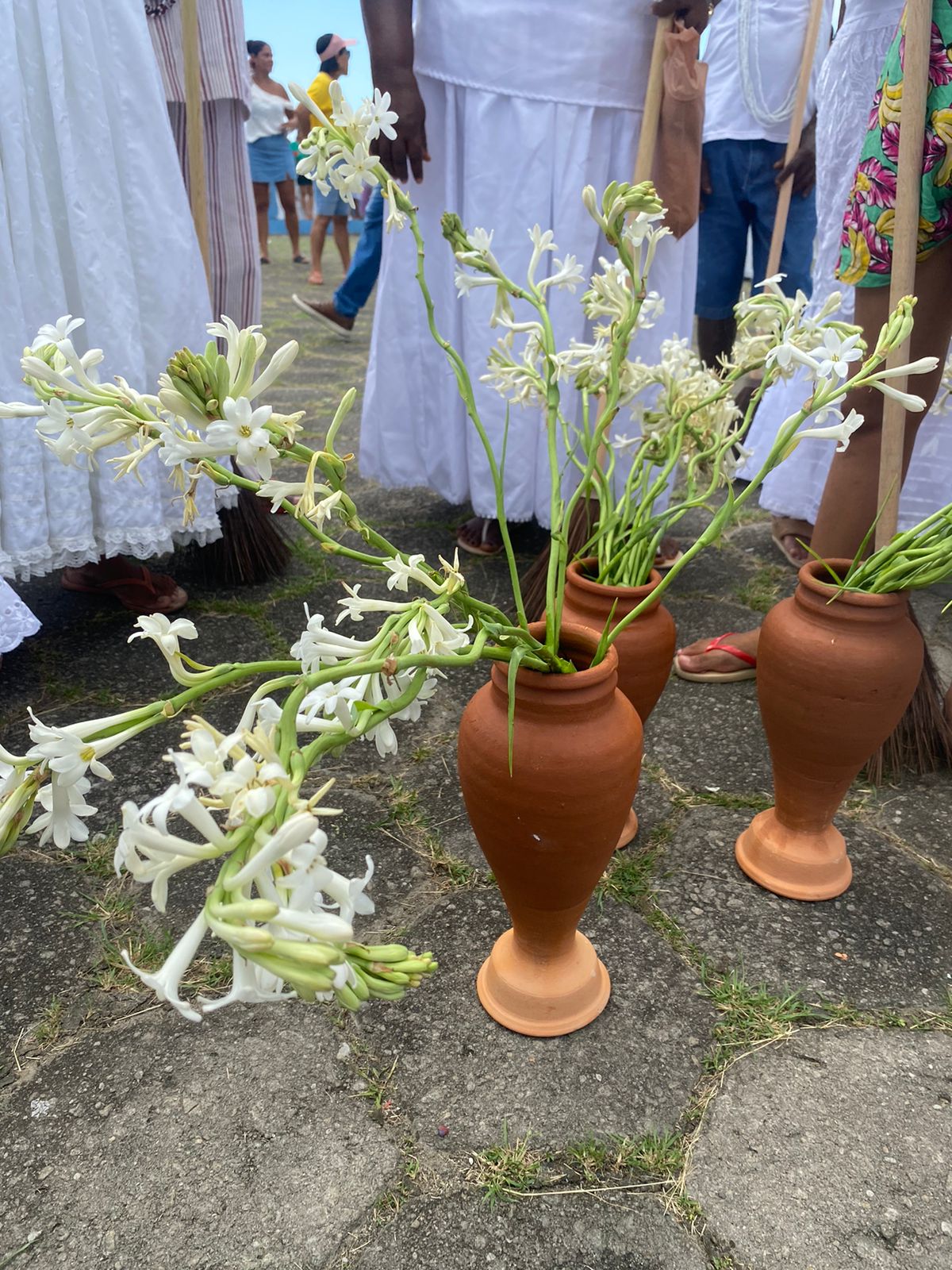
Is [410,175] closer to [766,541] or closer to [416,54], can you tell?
[416,54]

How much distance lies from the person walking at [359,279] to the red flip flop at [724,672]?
2.01 m

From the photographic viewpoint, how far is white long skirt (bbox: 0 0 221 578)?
4.89 ft

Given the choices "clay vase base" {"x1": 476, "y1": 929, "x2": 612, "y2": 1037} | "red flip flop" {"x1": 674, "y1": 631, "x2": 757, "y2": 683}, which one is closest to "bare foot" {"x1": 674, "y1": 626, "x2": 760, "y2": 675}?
"red flip flop" {"x1": 674, "y1": 631, "x2": 757, "y2": 683}

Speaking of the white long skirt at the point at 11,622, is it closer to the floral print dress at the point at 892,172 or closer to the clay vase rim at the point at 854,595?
the clay vase rim at the point at 854,595

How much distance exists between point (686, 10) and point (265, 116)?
5463 mm

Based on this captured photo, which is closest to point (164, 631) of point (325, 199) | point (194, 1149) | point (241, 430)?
point (241, 430)

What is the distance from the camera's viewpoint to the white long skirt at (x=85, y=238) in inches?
58.7

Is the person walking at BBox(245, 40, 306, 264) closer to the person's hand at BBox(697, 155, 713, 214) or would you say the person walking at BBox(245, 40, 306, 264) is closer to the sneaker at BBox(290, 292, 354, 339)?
the sneaker at BBox(290, 292, 354, 339)

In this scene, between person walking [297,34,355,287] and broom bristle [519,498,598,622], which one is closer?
broom bristle [519,498,598,622]

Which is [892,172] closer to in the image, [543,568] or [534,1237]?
[543,568]

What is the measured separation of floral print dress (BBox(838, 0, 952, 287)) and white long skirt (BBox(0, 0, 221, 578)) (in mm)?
1165

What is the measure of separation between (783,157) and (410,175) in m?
1.40

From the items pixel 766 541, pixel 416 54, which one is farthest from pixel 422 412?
pixel 766 541

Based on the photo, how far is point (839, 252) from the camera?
1.98 m
